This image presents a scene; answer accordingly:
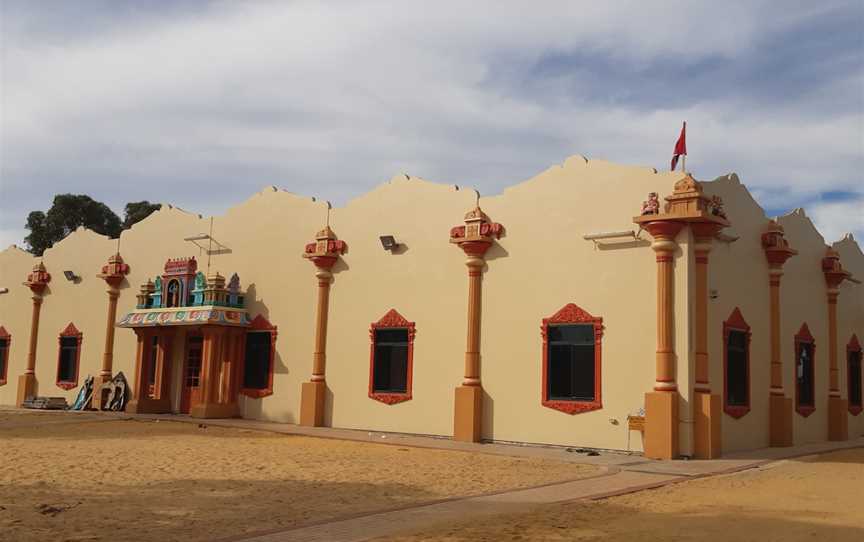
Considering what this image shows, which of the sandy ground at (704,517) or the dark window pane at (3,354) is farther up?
the dark window pane at (3,354)

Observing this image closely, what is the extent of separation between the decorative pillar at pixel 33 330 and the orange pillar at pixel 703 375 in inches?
804

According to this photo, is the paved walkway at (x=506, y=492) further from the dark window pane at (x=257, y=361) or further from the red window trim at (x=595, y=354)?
the dark window pane at (x=257, y=361)

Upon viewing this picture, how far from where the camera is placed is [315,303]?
1980 cm

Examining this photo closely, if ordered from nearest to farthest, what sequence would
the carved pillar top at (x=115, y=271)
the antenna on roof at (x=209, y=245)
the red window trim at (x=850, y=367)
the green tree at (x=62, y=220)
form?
the red window trim at (x=850, y=367), the antenna on roof at (x=209, y=245), the carved pillar top at (x=115, y=271), the green tree at (x=62, y=220)

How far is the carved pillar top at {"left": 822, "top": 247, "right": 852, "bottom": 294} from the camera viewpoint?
19.8m

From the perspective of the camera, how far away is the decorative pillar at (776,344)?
16.9m

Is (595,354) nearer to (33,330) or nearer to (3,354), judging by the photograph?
(33,330)

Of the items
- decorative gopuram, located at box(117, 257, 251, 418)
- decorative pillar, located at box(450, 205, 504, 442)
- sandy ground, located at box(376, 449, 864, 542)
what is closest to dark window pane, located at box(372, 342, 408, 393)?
decorative pillar, located at box(450, 205, 504, 442)

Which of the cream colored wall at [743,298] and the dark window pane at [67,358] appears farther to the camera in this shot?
the dark window pane at [67,358]

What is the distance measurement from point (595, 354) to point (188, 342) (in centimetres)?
1161

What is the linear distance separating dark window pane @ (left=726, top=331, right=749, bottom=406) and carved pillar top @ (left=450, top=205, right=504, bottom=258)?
4962mm

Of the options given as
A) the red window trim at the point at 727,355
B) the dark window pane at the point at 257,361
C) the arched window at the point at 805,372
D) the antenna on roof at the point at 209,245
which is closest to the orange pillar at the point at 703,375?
the red window trim at the point at 727,355

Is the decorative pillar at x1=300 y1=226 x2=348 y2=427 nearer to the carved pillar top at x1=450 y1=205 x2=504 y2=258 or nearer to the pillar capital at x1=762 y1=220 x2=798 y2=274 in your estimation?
the carved pillar top at x1=450 y1=205 x2=504 y2=258

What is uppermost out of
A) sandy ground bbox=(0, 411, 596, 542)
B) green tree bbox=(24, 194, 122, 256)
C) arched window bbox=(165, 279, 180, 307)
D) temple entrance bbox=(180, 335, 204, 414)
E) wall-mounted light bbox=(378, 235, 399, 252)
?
green tree bbox=(24, 194, 122, 256)
